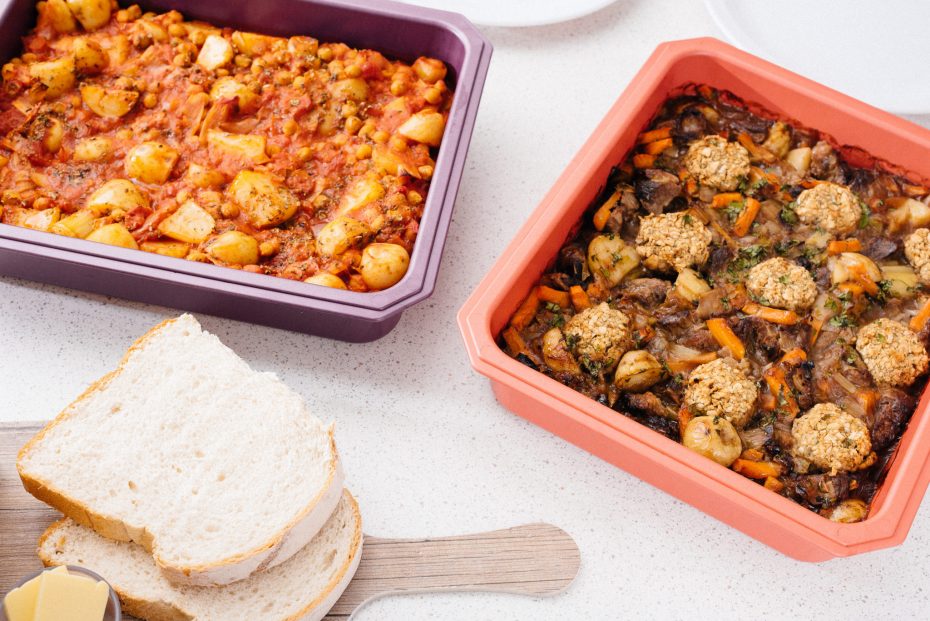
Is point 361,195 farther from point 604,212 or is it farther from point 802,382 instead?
point 802,382

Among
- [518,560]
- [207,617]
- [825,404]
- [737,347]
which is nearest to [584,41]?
[737,347]

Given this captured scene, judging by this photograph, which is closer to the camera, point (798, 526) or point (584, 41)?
point (798, 526)

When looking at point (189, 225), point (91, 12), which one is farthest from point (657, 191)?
point (91, 12)

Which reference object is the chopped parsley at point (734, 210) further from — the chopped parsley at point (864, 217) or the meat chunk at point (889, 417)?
the meat chunk at point (889, 417)

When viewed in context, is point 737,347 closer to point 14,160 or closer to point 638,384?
point 638,384

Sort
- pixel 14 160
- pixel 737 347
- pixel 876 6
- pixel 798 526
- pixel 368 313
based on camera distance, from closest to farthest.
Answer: pixel 798 526, pixel 368 313, pixel 737 347, pixel 14 160, pixel 876 6

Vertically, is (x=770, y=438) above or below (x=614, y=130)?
below
